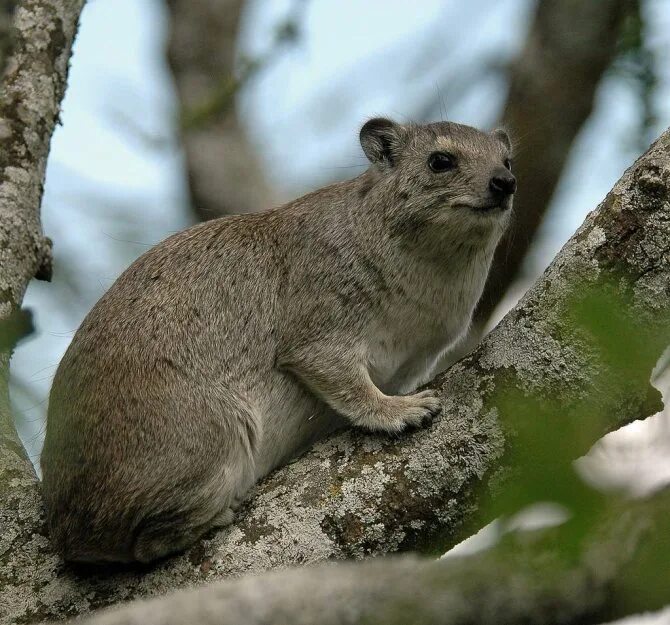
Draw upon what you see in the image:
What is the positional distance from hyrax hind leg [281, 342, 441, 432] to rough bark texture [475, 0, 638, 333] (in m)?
2.25

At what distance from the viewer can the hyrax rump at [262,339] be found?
4680mm

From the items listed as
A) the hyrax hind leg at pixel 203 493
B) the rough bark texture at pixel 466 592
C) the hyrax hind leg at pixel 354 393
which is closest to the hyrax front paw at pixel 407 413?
the hyrax hind leg at pixel 354 393

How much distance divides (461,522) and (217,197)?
6.52m

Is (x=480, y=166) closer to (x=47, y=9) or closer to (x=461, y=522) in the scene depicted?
(x=461, y=522)

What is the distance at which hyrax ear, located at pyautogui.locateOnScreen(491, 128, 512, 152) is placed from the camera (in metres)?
6.46

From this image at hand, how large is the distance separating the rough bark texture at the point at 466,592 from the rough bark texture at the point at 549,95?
590 cm

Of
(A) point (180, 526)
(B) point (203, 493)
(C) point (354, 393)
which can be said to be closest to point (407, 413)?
(C) point (354, 393)

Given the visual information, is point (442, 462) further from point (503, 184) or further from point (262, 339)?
point (503, 184)

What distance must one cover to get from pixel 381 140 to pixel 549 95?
1.67 m

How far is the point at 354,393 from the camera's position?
16.9 ft

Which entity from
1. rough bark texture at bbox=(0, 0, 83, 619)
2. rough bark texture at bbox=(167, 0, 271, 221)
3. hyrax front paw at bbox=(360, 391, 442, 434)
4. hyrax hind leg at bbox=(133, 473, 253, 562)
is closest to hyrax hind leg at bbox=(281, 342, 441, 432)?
hyrax front paw at bbox=(360, 391, 442, 434)

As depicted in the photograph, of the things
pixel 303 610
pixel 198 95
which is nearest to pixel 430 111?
pixel 198 95

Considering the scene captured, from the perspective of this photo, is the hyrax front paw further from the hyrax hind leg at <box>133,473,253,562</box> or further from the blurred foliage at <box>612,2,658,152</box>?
the blurred foliage at <box>612,2,658,152</box>

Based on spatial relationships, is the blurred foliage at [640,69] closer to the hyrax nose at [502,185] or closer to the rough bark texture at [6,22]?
the hyrax nose at [502,185]
